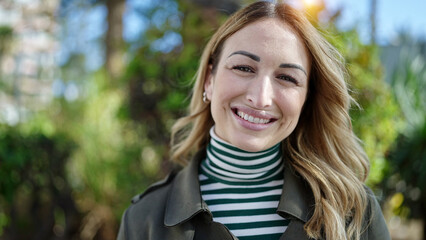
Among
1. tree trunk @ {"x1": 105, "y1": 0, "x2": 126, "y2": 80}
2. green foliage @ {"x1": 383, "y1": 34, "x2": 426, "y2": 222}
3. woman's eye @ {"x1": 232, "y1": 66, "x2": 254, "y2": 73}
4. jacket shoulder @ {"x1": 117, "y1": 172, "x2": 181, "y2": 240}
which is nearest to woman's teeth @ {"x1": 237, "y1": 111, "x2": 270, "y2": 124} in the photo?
woman's eye @ {"x1": 232, "y1": 66, "x2": 254, "y2": 73}

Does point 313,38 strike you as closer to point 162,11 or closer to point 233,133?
point 233,133

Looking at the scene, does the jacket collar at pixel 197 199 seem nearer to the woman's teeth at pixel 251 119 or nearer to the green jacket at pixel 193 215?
the green jacket at pixel 193 215

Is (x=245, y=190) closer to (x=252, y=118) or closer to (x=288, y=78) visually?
(x=252, y=118)

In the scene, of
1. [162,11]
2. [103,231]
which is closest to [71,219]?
[103,231]

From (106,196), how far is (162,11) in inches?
77.8

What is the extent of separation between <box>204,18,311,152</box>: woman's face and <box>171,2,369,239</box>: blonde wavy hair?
71mm

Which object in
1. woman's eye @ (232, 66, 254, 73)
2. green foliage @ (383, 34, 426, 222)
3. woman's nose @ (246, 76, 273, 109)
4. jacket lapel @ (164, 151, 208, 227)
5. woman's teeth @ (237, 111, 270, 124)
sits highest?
woman's eye @ (232, 66, 254, 73)

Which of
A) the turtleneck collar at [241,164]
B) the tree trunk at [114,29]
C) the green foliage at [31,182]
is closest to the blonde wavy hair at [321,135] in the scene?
the turtleneck collar at [241,164]

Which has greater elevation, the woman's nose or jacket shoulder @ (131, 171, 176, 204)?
the woman's nose

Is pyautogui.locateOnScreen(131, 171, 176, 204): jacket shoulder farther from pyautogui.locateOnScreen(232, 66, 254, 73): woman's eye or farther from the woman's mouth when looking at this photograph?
pyautogui.locateOnScreen(232, 66, 254, 73): woman's eye

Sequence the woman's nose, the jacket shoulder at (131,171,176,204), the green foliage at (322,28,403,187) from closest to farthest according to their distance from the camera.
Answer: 1. the woman's nose
2. the jacket shoulder at (131,171,176,204)
3. the green foliage at (322,28,403,187)

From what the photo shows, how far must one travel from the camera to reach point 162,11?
4.65 meters

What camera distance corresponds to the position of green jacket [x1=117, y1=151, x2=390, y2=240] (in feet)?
6.35

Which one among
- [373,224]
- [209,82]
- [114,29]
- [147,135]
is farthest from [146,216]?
[114,29]
